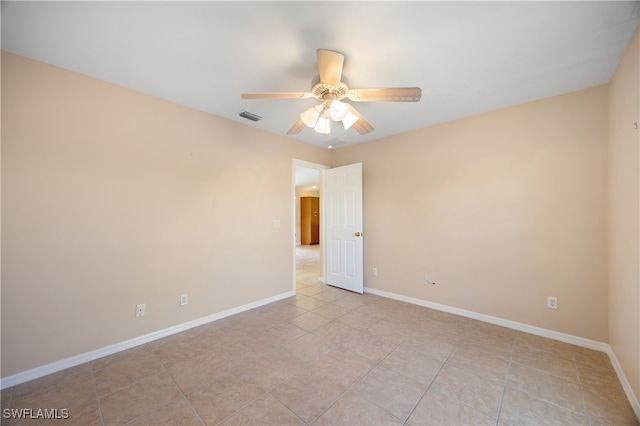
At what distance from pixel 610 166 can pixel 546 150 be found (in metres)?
0.49

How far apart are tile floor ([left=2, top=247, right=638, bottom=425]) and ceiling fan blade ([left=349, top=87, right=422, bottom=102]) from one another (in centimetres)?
212

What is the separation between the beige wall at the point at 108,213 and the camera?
185 cm

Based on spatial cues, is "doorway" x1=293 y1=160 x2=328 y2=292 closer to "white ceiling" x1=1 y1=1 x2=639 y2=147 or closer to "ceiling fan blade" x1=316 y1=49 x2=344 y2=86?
"white ceiling" x1=1 y1=1 x2=639 y2=147

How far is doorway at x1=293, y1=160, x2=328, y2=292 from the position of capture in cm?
438

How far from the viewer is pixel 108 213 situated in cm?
221

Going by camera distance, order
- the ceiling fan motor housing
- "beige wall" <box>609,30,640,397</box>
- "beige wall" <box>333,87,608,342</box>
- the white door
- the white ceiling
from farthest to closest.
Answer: the white door < "beige wall" <box>333,87,608,342</box> < the ceiling fan motor housing < "beige wall" <box>609,30,640,397</box> < the white ceiling

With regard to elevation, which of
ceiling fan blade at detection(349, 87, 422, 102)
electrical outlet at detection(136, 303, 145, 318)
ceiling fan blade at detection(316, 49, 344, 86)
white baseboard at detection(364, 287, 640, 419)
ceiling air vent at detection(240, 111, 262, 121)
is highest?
ceiling air vent at detection(240, 111, 262, 121)

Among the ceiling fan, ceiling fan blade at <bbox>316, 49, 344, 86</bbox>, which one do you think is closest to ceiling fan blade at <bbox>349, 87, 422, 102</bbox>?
the ceiling fan

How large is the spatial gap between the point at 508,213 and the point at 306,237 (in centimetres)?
782

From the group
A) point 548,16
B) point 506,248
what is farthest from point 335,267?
point 548,16

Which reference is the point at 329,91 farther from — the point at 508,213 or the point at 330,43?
the point at 508,213

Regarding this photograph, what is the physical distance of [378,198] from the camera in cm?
388

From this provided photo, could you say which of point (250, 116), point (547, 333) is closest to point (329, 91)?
point (250, 116)

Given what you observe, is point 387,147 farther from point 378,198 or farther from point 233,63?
point 233,63
